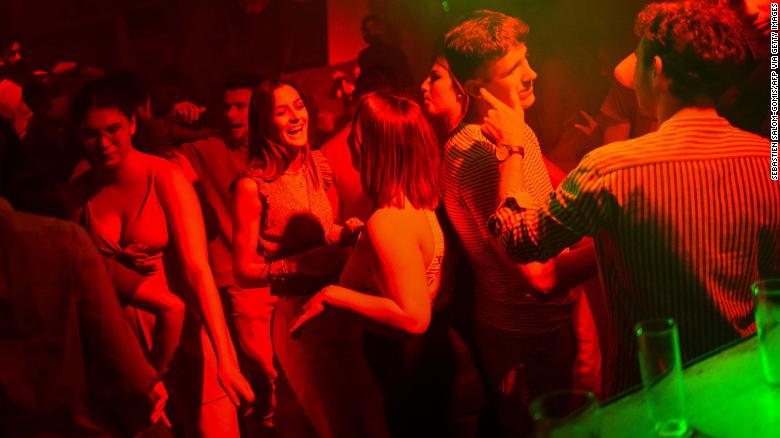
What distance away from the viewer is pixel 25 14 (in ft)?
8.76

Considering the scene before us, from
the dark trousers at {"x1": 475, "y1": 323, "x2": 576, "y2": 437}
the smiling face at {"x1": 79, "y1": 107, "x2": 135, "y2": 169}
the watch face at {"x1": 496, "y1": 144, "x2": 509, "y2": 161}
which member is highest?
the smiling face at {"x1": 79, "y1": 107, "x2": 135, "y2": 169}

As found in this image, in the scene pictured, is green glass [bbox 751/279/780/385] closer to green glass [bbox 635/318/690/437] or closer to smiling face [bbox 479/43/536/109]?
green glass [bbox 635/318/690/437]

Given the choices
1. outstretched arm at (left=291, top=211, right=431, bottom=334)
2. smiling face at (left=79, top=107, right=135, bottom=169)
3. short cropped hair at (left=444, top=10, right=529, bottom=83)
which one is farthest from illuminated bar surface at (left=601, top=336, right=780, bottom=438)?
smiling face at (left=79, top=107, right=135, bottom=169)

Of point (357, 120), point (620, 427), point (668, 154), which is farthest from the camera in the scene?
point (357, 120)

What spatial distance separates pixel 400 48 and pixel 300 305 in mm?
1078

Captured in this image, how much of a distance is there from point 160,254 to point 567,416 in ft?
5.13

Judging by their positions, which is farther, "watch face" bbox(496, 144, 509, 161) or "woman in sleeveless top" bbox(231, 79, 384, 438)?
"woman in sleeveless top" bbox(231, 79, 384, 438)

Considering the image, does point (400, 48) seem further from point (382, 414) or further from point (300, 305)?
point (382, 414)

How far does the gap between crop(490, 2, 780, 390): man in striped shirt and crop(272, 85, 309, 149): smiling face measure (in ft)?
2.65

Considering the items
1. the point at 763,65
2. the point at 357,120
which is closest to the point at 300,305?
the point at 357,120

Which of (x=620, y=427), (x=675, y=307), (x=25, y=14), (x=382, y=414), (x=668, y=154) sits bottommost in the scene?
(x=382, y=414)

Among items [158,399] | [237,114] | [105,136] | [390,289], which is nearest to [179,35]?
[237,114]

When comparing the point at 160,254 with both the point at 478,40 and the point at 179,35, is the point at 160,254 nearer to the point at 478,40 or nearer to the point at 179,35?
the point at 179,35

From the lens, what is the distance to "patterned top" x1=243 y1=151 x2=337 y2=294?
2840 mm
